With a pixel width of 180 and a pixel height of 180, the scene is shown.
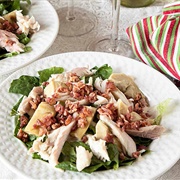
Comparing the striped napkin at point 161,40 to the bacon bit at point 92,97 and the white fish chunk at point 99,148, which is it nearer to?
the bacon bit at point 92,97

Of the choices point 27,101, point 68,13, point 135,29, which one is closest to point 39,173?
point 27,101

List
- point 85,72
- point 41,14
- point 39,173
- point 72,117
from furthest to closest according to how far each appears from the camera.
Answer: point 41,14, point 85,72, point 72,117, point 39,173

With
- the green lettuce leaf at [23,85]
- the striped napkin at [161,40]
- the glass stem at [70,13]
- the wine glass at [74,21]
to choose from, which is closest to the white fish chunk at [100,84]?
the green lettuce leaf at [23,85]

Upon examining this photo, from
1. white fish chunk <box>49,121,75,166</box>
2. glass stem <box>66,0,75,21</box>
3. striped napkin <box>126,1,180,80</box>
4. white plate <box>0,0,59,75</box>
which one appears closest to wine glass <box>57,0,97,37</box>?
glass stem <box>66,0,75,21</box>

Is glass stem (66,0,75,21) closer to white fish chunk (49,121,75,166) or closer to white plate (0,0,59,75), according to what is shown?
white plate (0,0,59,75)

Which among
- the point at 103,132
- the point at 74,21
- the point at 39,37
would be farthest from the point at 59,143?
the point at 74,21

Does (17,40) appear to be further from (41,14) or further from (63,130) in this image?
(63,130)

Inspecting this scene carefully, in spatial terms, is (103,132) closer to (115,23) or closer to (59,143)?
(59,143)
